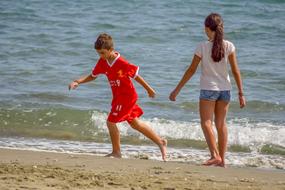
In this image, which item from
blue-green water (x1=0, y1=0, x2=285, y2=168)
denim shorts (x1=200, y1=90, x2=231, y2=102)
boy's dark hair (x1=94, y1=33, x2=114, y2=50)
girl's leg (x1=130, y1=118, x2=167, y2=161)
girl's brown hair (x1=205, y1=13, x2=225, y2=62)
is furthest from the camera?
blue-green water (x1=0, y1=0, x2=285, y2=168)

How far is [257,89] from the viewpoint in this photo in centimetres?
1263

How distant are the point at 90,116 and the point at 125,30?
315 inches

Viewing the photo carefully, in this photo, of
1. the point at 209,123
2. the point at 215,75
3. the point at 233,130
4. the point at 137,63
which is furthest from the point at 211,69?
the point at 137,63

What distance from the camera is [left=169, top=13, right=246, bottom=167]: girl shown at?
288 inches

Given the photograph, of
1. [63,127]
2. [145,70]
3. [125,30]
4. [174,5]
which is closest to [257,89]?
[145,70]

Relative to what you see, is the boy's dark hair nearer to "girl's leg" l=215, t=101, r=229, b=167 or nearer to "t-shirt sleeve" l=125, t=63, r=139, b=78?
"t-shirt sleeve" l=125, t=63, r=139, b=78

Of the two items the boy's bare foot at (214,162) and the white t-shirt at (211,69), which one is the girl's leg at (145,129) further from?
the white t-shirt at (211,69)

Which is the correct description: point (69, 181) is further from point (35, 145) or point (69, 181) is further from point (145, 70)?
point (145, 70)

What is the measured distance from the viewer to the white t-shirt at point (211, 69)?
7.37 m

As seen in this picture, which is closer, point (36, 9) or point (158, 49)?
point (158, 49)

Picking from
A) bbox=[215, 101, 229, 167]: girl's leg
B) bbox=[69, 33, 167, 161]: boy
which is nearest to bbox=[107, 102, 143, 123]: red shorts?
bbox=[69, 33, 167, 161]: boy

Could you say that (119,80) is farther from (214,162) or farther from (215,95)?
(214,162)

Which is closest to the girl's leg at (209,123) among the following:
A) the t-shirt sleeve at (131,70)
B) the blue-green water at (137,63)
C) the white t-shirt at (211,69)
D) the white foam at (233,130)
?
the white t-shirt at (211,69)

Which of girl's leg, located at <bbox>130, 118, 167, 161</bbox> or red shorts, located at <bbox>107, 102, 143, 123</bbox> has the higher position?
red shorts, located at <bbox>107, 102, 143, 123</bbox>
